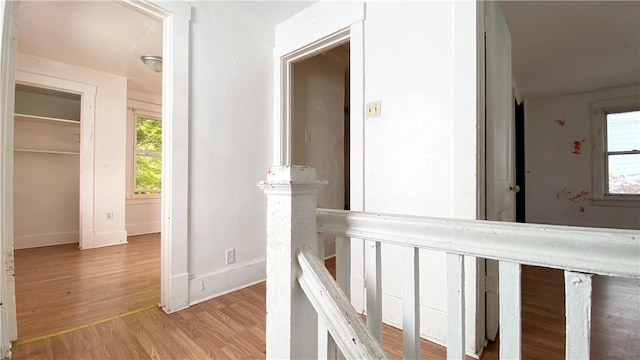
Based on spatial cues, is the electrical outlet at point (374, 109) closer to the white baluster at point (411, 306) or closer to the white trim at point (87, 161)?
the white baluster at point (411, 306)

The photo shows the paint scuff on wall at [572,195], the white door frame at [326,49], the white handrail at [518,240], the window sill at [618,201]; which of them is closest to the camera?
the white handrail at [518,240]

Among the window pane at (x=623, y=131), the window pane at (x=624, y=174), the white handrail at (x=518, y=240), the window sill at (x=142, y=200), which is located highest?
the window pane at (x=623, y=131)

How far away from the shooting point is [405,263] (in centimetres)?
55

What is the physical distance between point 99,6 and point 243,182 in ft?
5.90

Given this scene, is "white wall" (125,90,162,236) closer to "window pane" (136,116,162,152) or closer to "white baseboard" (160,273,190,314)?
"window pane" (136,116,162,152)

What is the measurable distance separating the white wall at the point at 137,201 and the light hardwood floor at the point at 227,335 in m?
2.46

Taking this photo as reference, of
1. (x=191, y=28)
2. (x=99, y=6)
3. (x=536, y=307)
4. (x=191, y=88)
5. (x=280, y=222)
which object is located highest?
(x=99, y=6)

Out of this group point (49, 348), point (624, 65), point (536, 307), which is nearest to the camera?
point (49, 348)

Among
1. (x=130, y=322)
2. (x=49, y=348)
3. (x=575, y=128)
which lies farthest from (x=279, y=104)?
(x=575, y=128)

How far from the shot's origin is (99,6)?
84.1 inches

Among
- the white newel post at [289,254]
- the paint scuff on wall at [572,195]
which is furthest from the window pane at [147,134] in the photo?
the paint scuff on wall at [572,195]

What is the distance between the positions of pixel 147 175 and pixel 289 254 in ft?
15.2

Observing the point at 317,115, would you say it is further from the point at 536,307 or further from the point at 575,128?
the point at 575,128

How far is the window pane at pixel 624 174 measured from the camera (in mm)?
3824
